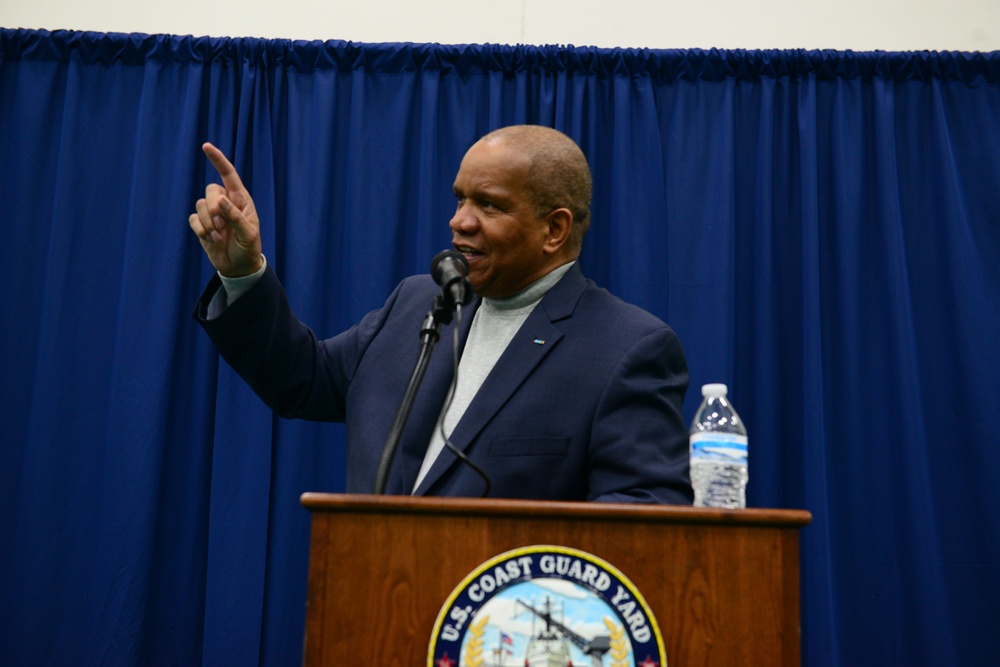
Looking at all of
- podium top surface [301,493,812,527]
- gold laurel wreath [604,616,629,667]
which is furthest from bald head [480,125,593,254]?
gold laurel wreath [604,616,629,667]

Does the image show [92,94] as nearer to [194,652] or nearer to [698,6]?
[194,652]

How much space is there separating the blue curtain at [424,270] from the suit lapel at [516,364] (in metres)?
1.34

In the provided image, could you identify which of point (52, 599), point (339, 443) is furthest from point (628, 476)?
point (52, 599)

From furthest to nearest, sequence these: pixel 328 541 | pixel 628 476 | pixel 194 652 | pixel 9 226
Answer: pixel 9 226, pixel 194 652, pixel 628 476, pixel 328 541

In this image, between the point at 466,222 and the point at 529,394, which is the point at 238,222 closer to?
the point at 466,222

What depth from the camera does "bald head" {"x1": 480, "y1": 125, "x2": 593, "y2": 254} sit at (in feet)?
6.95

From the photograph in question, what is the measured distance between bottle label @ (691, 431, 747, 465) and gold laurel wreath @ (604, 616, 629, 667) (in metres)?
0.33

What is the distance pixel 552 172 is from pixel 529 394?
0.53 m

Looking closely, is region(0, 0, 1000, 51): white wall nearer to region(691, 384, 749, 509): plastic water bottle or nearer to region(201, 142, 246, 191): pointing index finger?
region(201, 142, 246, 191): pointing index finger

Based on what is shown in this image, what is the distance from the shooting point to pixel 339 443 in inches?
131

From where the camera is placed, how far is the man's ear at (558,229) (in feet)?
7.06

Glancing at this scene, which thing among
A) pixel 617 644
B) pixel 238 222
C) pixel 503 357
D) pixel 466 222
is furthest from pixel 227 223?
pixel 617 644

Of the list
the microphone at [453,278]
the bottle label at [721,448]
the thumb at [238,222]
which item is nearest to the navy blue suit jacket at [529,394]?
the thumb at [238,222]

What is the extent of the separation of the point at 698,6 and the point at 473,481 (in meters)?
2.45
